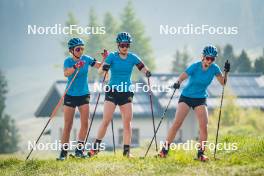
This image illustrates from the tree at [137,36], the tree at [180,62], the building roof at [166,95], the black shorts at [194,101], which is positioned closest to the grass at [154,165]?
the black shorts at [194,101]

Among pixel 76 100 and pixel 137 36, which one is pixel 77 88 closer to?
pixel 76 100

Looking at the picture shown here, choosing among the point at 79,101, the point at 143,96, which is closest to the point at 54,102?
the point at 143,96

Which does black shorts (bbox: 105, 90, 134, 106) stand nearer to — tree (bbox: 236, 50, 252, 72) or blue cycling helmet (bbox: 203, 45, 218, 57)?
blue cycling helmet (bbox: 203, 45, 218, 57)

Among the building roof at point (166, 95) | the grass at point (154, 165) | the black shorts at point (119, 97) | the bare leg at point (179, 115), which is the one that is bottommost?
the grass at point (154, 165)

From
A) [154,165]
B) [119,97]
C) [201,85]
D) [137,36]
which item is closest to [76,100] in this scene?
[119,97]

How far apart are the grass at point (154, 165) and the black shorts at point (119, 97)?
139cm

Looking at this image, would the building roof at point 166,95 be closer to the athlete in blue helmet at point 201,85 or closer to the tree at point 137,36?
the tree at point 137,36

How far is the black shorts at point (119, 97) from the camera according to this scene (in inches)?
660

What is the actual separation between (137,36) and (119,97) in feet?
363

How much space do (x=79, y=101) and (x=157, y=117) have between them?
5221cm

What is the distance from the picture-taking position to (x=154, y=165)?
50.1 feet

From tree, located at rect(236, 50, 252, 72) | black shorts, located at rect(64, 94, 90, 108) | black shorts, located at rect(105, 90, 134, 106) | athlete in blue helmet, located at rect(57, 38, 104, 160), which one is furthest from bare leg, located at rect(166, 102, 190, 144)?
tree, located at rect(236, 50, 252, 72)

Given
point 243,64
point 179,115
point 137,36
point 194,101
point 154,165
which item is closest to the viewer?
point 154,165

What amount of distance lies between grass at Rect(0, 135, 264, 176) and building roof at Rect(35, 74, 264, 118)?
49.6 meters
